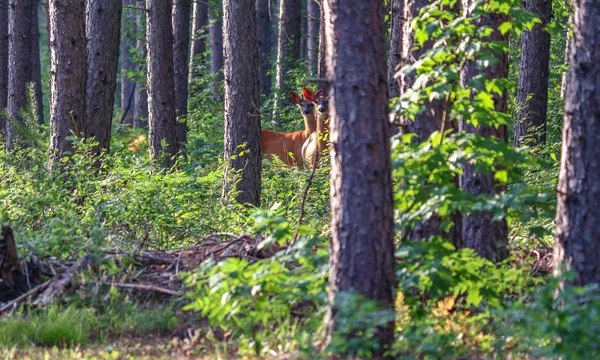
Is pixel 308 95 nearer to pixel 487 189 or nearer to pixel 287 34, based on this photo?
pixel 287 34

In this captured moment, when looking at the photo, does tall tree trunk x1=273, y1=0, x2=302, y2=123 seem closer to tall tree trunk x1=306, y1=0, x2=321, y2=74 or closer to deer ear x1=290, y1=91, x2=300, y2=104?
tall tree trunk x1=306, y1=0, x2=321, y2=74

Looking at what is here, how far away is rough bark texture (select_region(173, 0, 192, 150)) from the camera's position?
19.1 metres

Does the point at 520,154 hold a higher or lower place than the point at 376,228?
higher

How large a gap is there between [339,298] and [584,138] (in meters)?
1.87

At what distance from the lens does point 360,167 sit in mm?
5273

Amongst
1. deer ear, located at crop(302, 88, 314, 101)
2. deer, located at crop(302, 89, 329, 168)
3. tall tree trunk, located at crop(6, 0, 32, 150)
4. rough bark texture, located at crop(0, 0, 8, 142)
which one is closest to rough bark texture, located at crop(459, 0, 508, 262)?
deer, located at crop(302, 89, 329, 168)

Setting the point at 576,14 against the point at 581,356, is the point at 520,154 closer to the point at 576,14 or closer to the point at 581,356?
the point at 576,14

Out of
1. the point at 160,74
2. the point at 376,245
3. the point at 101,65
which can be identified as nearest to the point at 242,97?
the point at 101,65

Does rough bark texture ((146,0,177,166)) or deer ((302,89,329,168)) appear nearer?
rough bark texture ((146,0,177,166))

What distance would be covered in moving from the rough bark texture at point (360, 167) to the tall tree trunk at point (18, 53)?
1426 cm

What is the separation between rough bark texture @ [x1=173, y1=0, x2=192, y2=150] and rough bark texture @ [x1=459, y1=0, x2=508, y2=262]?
11691mm

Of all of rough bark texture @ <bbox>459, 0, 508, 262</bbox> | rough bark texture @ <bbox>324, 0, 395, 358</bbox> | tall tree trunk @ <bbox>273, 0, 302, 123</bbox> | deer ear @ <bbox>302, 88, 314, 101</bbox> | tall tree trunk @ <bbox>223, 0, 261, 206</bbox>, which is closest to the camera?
rough bark texture @ <bbox>324, 0, 395, 358</bbox>

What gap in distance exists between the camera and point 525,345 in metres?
5.03

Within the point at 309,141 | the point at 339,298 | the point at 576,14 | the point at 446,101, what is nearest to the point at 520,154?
the point at 446,101
